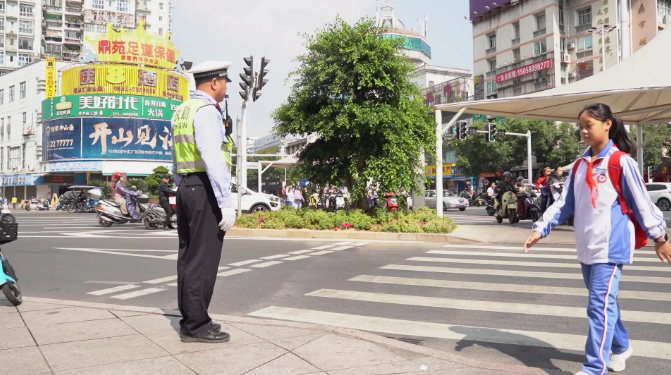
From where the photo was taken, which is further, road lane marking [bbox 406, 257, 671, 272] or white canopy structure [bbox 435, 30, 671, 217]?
white canopy structure [bbox 435, 30, 671, 217]

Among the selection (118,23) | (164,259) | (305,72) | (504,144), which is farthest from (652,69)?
(118,23)

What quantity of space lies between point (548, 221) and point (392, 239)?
9211 millimetres

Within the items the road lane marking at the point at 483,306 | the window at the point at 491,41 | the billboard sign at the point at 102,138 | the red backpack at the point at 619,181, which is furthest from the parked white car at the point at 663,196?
the billboard sign at the point at 102,138

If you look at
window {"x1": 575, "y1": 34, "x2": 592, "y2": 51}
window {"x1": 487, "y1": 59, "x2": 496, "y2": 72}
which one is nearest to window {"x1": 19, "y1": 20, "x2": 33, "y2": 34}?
window {"x1": 487, "y1": 59, "x2": 496, "y2": 72}

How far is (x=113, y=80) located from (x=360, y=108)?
4455 cm

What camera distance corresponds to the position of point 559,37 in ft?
164

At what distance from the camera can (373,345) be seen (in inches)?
147

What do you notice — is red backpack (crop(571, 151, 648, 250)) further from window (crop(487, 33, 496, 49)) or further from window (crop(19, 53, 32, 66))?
window (crop(19, 53, 32, 66))

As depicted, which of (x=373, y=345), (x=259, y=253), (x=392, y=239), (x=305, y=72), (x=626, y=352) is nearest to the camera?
(x=626, y=352)

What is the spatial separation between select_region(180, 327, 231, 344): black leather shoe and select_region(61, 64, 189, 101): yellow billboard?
52.6m

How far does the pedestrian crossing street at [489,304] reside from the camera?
172 inches

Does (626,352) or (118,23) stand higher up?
(118,23)

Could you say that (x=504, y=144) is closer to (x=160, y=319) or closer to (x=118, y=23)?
(x=160, y=319)

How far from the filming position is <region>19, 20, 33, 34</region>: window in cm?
8025
